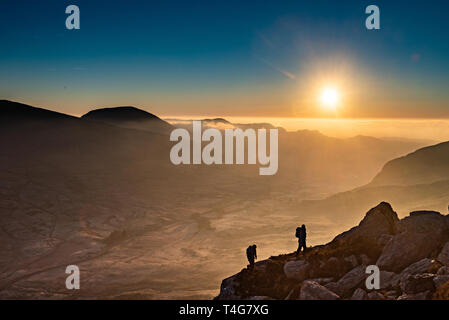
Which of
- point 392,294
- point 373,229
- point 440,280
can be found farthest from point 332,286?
point 373,229

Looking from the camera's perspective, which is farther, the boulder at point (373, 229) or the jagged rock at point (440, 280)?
the boulder at point (373, 229)

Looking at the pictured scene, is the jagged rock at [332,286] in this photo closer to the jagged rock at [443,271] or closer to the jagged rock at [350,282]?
the jagged rock at [350,282]

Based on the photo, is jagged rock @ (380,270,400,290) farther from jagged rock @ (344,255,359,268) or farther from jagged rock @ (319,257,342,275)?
jagged rock @ (319,257,342,275)

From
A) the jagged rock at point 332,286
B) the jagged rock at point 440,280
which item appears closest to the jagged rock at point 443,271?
the jagged rock at point 440,280

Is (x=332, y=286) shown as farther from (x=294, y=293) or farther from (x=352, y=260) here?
(x=352, y=260)

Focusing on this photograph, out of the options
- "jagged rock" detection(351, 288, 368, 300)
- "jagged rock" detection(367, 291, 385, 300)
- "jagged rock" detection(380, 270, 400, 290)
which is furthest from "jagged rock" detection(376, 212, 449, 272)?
"jagged rock" detection(367, 291, 385, 300)
